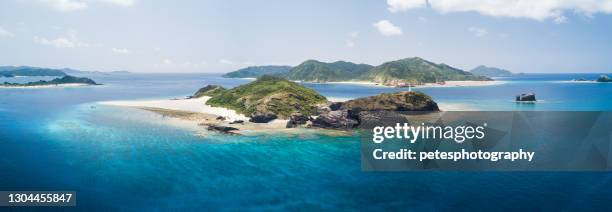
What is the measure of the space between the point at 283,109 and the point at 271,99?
5421mm

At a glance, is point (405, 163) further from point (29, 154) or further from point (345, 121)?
point (29, 154)

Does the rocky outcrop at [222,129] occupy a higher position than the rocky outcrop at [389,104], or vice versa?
the rocky outcrop at [389,104]

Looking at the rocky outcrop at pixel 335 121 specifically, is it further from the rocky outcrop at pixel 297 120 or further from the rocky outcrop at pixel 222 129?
the rocky outcrop at pixel 222 129

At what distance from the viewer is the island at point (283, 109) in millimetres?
67312

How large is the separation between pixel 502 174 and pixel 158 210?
30099 mm

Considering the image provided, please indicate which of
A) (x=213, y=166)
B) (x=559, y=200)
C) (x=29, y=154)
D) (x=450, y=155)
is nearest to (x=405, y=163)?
(x=450, y=155)

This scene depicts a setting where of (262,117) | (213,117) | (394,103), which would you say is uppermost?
(394,103)

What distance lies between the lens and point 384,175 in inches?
1471

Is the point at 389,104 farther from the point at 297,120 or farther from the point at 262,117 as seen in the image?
the point at 262,117

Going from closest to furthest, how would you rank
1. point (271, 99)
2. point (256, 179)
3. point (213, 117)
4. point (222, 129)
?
point (256, 179) < point (222, 129) < point (213, 117) < point (271, 99)

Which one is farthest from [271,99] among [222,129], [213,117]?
[222,129]

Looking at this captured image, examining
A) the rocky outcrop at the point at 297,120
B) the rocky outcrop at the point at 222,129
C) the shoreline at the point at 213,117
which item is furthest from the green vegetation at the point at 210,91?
the rocky outcrop at the point at 222,129

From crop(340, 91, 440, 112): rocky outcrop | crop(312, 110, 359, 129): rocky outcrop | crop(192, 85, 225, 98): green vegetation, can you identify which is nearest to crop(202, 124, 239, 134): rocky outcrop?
crop(312, 110, 359, 129): rocky outcrop

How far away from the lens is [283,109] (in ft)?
260
